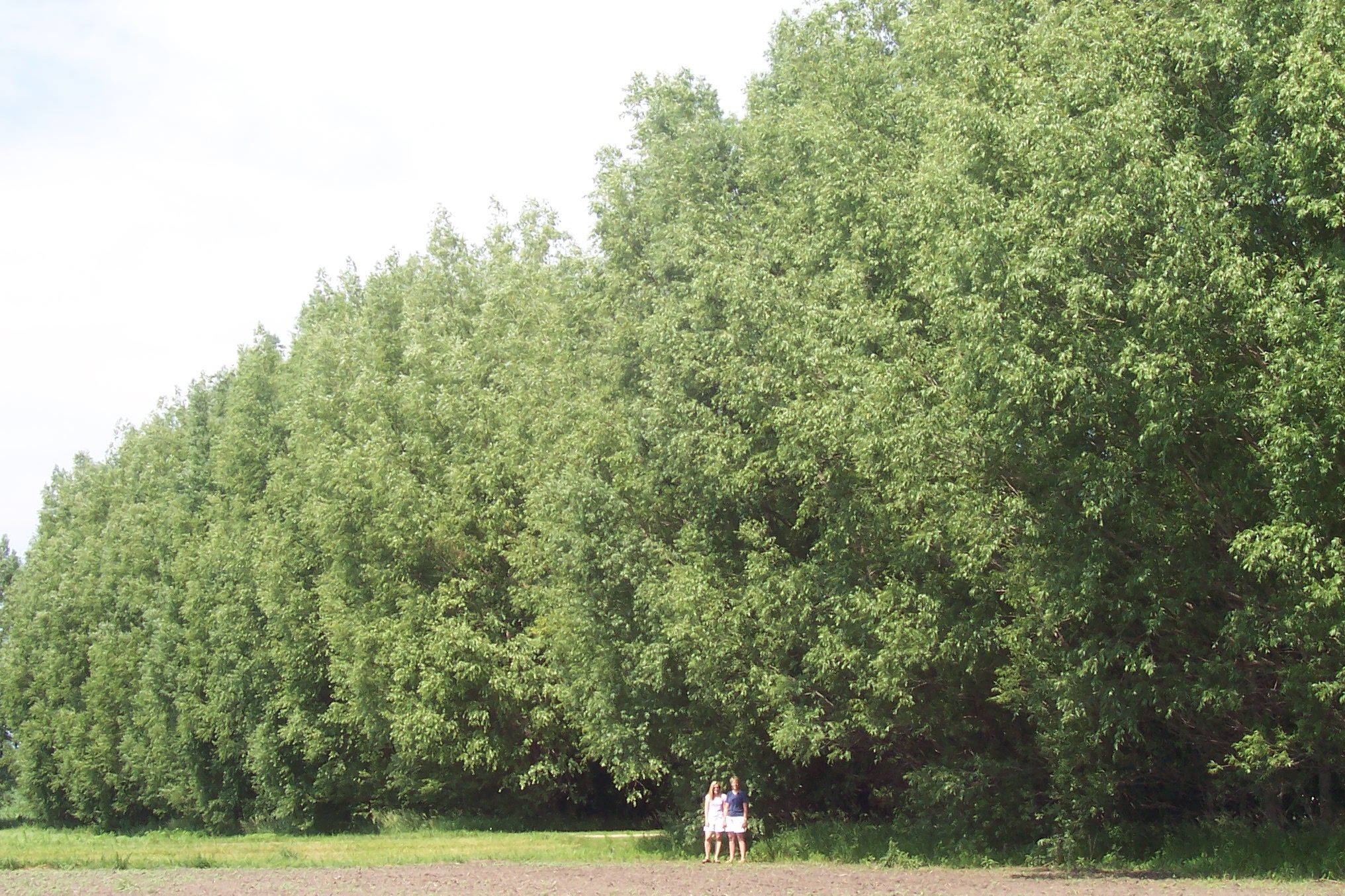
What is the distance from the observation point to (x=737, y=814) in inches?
1008

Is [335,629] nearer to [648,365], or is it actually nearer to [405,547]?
[405,547]

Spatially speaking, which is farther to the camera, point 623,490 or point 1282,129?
point 623,490

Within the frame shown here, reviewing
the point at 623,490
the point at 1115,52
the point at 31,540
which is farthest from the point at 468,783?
the point at 31,540

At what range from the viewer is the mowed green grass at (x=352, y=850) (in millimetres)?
28500

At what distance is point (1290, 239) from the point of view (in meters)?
18.1

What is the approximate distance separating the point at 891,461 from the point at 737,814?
29.2 ft

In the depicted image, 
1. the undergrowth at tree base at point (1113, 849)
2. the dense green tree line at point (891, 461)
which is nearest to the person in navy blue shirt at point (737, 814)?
the undergrowth at tree base at point (1113, 849)

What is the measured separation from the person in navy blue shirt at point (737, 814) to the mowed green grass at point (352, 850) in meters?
2.55

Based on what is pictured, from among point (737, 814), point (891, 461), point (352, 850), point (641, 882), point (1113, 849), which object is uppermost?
point (891, 461)

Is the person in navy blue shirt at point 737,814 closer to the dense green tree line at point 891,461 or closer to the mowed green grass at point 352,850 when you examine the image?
the dense green tree line at point 891,461

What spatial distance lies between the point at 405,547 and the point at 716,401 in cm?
1299

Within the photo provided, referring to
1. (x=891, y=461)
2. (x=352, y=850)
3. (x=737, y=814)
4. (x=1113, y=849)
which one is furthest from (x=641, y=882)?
(x=352, y=850)

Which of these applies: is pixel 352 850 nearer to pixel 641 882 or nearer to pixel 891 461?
pixel 641 882

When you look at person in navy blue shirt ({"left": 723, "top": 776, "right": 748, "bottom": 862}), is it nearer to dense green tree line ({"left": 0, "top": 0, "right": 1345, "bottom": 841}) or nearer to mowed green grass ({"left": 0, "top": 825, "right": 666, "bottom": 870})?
dense green tree line ({"left": 0, "top": 0, "right": 1345, "bottom": 841})
